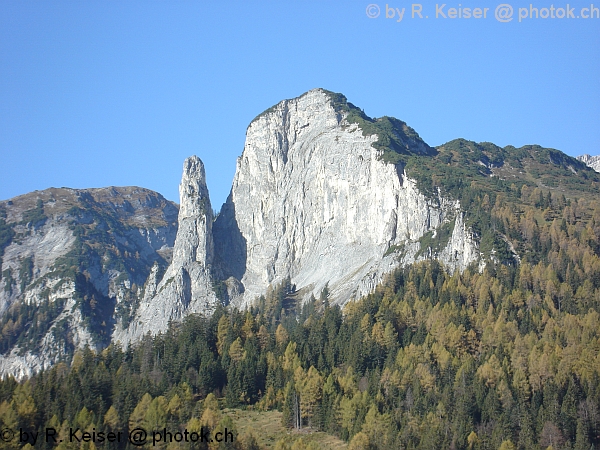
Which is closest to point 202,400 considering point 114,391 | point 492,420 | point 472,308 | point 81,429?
point 114,391

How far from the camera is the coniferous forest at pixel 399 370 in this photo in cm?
9819

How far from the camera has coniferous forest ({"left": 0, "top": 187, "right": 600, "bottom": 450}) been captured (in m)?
98.2

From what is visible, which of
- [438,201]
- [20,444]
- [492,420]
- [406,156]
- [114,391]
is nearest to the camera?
[20,444]

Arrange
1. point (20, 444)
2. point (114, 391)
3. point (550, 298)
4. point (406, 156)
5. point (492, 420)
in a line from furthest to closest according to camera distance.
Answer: point (406, 156), point (550, 298), point (114, 391), point (492, 420), point (20, 444)

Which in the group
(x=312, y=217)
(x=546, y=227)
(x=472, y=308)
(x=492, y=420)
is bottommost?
(x=492, y=420)

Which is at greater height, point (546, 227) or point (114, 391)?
point (546, 227)

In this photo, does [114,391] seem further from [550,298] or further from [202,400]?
[550,298]

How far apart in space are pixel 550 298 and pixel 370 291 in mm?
36761

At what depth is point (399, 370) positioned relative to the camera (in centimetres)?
11369

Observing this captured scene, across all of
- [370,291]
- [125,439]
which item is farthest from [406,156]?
[125,439]

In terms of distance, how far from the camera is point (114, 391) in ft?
356

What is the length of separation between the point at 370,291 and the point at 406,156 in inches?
1695

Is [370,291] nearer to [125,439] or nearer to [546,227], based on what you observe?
[546,227]

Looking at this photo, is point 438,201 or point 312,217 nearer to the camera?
point 438,201
